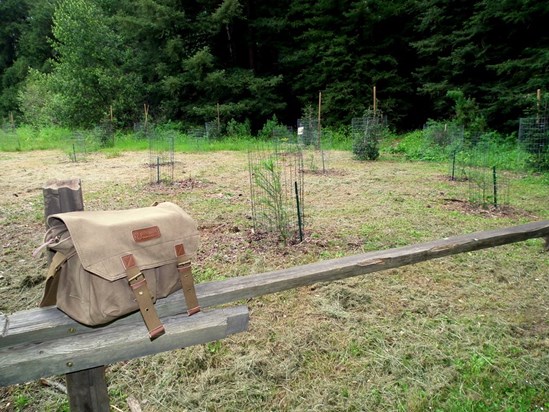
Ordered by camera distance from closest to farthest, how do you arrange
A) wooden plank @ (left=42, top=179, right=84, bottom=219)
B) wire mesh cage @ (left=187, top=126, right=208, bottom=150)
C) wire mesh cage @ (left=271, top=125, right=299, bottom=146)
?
wooden plank @ (left=42, top=179, right=84, bottom=219), wire mesh cage @ (left=271, top=125, right=299, bottom=146), wire mesh cage @ (left=187, top=126, right=208, bottom=150)

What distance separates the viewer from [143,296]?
123 cm

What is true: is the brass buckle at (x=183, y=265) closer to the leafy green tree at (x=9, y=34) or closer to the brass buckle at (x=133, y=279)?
the brass buckle at (x=133, y=279)

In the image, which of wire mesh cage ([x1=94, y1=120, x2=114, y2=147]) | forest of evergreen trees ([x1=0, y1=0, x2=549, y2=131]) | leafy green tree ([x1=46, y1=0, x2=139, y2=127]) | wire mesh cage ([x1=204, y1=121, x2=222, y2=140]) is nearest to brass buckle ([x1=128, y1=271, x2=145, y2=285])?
wire mesh cage ([x1=94, y1=120, x2=114, y2=147])

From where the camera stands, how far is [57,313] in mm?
1272

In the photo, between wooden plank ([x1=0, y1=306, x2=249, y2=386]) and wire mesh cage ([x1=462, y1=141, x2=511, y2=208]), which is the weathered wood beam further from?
wire mesh cage ([x1=462, y1=141, x2=511, y2=208])

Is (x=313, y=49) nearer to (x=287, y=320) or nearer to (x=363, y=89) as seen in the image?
(x=363, y=89)

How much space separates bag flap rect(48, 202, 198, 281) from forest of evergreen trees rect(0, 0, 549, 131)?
16.6m

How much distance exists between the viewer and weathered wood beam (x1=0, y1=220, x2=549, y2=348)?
1.21 m

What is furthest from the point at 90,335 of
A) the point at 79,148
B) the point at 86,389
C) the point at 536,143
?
the point at 79,148

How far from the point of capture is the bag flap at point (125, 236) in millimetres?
1146

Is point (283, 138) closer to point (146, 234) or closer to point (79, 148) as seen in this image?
point (79, 148)

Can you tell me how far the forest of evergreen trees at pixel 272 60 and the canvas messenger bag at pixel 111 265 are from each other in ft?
54.9

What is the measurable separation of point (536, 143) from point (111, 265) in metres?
9.97

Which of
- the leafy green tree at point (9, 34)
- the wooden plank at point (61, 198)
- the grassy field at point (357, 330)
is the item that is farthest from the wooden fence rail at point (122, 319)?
the leafy green tree at point (9, 34)
